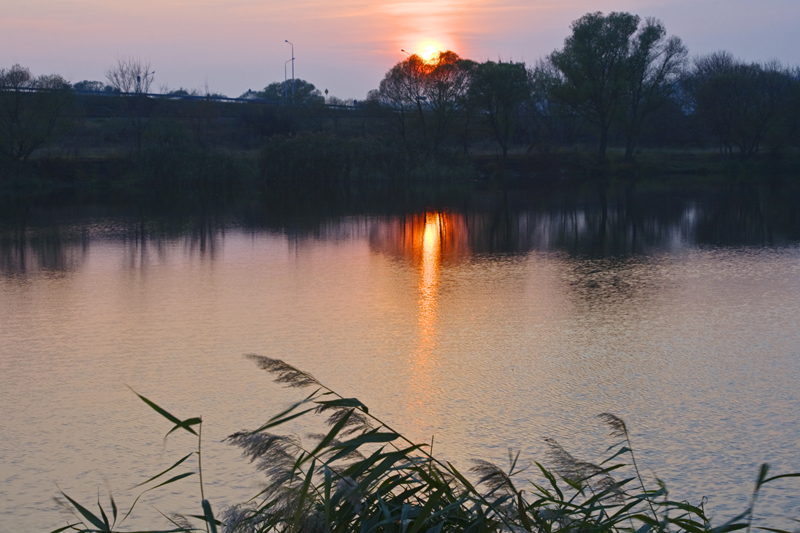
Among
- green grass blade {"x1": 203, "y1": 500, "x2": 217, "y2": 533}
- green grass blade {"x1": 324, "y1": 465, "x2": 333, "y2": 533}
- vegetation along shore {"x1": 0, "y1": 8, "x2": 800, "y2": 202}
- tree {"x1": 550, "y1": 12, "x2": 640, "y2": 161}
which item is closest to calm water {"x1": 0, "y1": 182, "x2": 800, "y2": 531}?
green grass blade {"x1": 203, "y1": 500, "x2": 217, "y2": 533}

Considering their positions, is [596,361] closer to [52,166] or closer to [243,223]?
[243,223]

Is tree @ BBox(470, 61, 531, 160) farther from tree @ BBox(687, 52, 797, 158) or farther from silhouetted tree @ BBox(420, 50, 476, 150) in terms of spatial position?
tree @ BBox(687, 52, 797, 158)

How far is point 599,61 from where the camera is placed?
45.8 metres

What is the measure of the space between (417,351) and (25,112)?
3697cm

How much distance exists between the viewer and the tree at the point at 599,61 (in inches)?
1793

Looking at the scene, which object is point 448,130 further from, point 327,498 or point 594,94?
point 327,498

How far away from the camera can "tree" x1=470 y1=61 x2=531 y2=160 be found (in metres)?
46.2

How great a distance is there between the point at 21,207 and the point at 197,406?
23.1m

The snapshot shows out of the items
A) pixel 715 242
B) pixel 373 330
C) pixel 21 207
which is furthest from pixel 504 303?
pixel 21 207

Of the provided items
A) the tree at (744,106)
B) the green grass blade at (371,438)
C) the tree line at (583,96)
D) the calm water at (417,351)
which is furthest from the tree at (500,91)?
the green grass blade at (371,438)

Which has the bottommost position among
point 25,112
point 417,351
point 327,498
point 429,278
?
point 417,351

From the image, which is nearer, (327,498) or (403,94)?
(327,498)

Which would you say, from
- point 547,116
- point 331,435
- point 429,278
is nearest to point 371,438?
point 331,435

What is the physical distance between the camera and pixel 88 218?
21688 millimetres
